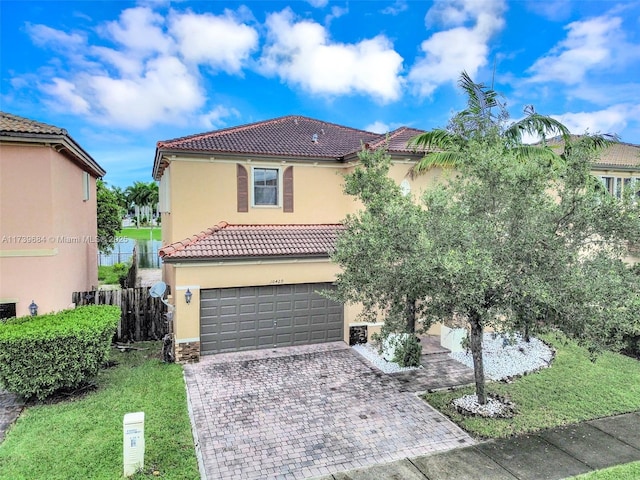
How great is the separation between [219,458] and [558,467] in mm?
6404

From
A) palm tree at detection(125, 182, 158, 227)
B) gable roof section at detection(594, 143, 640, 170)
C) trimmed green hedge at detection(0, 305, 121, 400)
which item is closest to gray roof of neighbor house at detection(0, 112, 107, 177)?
trimmed green hedge at detection(0, 305, 121, 400)

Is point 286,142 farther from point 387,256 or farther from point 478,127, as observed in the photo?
point 387,256

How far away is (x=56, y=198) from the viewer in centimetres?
1271

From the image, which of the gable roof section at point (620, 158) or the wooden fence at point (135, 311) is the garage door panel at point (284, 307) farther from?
the gable roof section at point (620, 158)

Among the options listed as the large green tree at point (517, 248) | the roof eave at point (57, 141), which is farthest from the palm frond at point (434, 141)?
the roof eave at point (57, 141)

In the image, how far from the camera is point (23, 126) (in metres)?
11.9

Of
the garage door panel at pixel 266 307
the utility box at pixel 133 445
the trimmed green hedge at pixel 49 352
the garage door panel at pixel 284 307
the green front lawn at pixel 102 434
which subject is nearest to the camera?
the utility box at pixel 133 445

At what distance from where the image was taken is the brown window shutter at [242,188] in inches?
618

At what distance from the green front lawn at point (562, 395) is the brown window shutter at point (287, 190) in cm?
918

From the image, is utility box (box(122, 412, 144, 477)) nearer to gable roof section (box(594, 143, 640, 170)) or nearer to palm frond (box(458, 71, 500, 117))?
palm frond (box(458, 71, 500, 117))

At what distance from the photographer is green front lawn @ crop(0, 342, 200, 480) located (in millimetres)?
7031

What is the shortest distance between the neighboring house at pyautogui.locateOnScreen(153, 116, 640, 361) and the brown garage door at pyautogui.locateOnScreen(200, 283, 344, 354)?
34 millimetres

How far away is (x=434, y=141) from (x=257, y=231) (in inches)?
305

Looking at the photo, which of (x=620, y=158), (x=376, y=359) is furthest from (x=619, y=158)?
(x=376, y=359)
